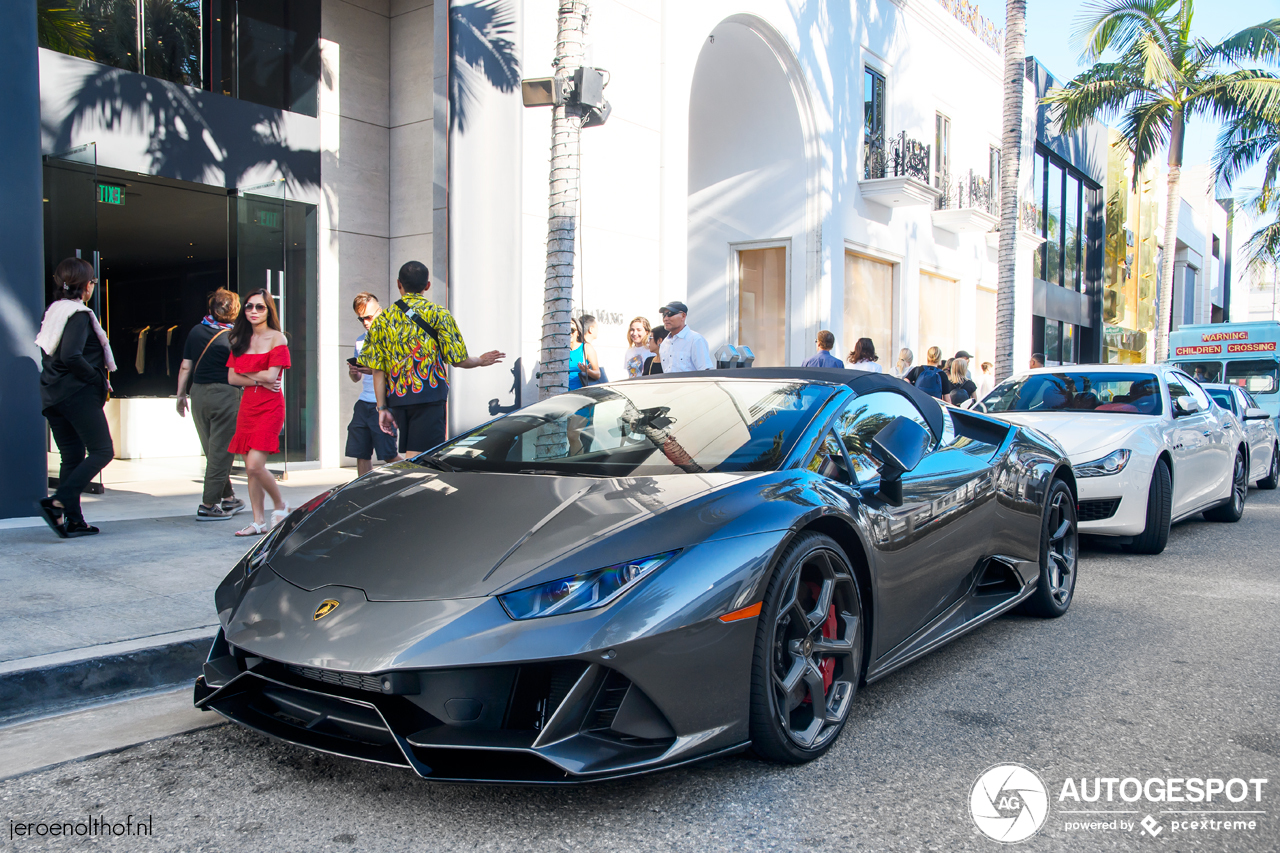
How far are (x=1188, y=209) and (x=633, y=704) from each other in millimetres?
53700

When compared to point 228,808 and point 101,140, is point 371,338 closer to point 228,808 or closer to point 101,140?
point 228,808

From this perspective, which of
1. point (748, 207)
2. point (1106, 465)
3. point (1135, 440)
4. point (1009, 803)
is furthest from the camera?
point (748, 207)

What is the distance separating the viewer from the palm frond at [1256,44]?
70.0 ft

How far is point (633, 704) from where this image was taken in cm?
240

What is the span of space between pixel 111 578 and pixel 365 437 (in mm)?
2853

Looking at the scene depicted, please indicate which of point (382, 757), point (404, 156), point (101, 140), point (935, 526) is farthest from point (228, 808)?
point (404, 156)

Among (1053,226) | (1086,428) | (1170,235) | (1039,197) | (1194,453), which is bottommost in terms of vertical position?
(1194,453)

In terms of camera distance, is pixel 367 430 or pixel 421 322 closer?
pixel 421 322

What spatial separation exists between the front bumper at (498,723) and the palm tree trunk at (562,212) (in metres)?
4.91

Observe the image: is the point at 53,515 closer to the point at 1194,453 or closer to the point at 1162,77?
the point at 1194,453

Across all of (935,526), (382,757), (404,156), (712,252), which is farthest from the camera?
(712,252)

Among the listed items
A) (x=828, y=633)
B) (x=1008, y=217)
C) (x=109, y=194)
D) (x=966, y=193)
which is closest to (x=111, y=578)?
(x=828, y=633)

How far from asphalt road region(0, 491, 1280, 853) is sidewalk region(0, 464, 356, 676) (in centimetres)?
113

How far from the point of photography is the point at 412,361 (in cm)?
579
